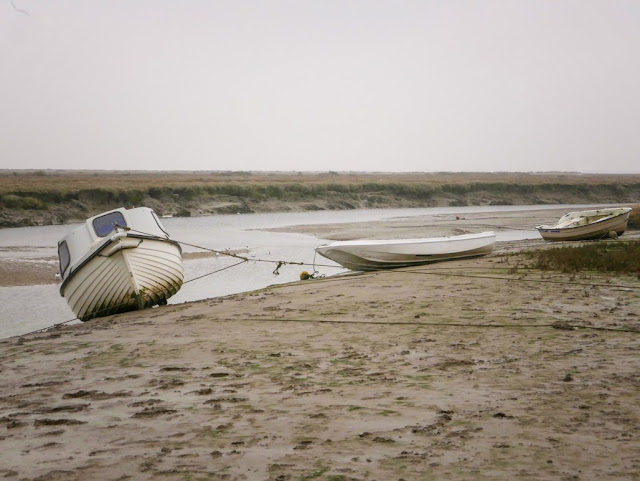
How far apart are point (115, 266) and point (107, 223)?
4.93 ft

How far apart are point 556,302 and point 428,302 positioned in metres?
2.15

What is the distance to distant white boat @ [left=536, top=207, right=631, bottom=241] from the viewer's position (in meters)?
21.5

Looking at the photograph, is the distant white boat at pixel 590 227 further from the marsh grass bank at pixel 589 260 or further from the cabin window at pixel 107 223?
the cabin window at pixel 107 223

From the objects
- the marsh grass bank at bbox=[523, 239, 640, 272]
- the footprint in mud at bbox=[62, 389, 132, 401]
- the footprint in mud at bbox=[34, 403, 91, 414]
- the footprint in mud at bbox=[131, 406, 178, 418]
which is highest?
the marsh grass bank at bbox=[523, 239, 640, 272]

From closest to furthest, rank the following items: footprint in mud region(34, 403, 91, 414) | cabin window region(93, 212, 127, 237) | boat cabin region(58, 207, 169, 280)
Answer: footprint in mud region(34, 403, 91, 414)
boat cabin region(58, 207, 169, 280)
cabin window region(93, 212, 127, 237)

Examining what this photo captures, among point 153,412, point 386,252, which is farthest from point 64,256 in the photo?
point 153,412

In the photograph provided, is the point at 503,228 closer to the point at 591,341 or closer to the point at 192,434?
the point at 591,341

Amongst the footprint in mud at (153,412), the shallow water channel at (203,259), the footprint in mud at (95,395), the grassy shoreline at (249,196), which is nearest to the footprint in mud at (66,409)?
the footprint in mud at (95,395)

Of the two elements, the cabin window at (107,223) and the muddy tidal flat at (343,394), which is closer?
the muddy tidal flat at (343,394)

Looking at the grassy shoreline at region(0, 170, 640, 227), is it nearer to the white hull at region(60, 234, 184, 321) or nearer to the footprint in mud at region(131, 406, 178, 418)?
the white hull at region(60, 234, 184, 321)

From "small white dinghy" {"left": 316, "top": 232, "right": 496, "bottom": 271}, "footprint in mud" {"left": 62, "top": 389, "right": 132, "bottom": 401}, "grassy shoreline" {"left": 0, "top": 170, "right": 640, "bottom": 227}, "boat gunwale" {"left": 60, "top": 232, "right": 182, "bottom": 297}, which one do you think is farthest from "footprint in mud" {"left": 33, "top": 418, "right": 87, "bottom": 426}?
"grassy shoreline" {"left": 0, "top": 170, "right": 640, "bottom": 227}

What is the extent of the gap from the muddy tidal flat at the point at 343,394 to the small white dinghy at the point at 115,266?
223 cm

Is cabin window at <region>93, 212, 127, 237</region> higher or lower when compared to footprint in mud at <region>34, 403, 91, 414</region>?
higher

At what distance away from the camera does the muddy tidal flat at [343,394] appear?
4.39m
